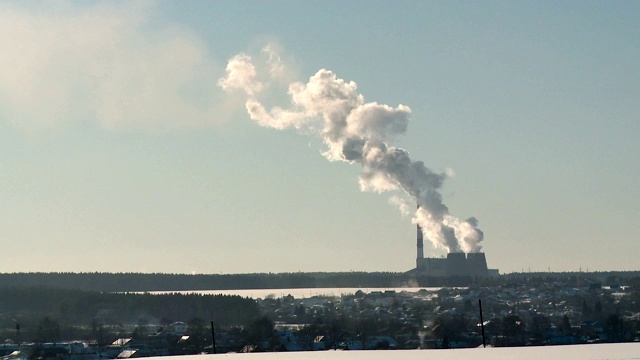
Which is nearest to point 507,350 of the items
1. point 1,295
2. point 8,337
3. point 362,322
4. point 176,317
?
point 362,322

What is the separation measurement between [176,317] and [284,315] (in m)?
16.5

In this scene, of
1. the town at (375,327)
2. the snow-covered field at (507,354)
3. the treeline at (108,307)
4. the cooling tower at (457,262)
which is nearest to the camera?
the snow-covered field at (507,354)

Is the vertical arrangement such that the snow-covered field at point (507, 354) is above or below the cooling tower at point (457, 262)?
below

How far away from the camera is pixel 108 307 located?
6781 inches

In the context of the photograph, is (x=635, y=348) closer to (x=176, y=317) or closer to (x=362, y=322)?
(x=362, y=322)

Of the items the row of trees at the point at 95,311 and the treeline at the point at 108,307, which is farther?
the treeline at the point at 108,307

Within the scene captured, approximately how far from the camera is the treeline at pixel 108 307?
145625 millimetres

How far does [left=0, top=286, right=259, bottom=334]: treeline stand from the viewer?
478 ft

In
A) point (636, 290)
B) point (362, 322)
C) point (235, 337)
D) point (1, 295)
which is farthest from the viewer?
point (1, 295)

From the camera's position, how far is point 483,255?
653ft

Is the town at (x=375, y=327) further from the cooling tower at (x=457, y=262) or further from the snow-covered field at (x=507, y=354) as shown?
the snow-covered field at (x=507, y=354)

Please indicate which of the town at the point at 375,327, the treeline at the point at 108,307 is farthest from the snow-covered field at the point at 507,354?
the treeline at the point at 108,307

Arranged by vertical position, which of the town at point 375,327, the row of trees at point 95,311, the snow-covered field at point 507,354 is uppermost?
the row of trees at point 95,311

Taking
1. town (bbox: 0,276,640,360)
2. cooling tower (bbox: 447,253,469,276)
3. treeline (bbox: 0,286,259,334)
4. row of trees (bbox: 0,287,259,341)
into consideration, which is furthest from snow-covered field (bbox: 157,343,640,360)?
cooling tower (bbox: 447,253,469,276)
